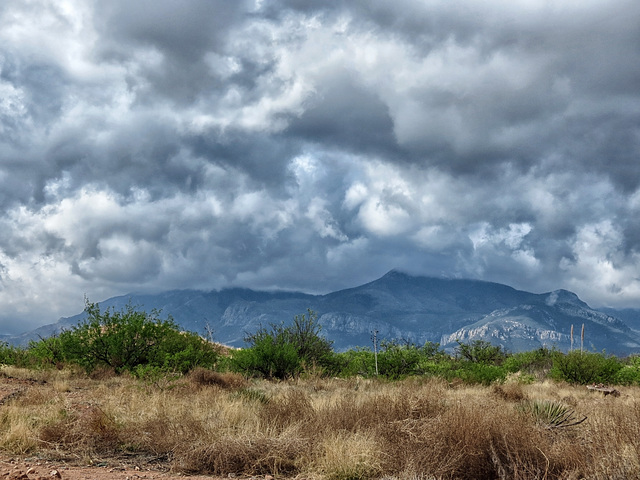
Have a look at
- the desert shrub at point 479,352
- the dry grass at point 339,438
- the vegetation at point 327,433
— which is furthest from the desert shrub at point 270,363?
the desert shrub at point 479,352

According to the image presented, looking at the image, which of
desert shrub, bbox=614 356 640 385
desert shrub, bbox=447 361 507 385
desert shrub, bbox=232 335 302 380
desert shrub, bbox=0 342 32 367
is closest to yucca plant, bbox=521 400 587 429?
desert shrub, bbox=447 361 507 385

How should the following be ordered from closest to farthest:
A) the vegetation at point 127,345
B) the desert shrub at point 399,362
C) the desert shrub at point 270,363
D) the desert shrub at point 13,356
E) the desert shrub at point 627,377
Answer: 1. the vegetation at point 127,345
2. the desert shrub at point 270,363
3. the desert shrub at point 399,362
4. the desert shrub at point 627,377
5. the desert shrub at point 13,356

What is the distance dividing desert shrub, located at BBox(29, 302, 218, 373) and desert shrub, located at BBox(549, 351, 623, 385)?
68.0ft

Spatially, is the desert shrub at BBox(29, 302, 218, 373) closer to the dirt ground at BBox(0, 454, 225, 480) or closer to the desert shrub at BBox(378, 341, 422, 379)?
the desert shrub at BBox(378, 341, 422, 379)

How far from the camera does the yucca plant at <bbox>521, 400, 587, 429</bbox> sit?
11211 mm

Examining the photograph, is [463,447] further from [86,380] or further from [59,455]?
[86,380]

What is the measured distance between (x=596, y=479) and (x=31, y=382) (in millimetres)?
22332

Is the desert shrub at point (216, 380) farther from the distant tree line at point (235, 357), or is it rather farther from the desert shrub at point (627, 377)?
the desert shrub at point (627, 377)

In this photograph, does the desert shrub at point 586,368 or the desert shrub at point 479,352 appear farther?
the desert shrub at point 479,352

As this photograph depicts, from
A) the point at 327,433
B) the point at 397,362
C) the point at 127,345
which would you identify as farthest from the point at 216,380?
the point at 327,433

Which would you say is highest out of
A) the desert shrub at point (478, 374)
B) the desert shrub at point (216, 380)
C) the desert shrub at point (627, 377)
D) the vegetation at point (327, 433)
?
the vegetation at point (327, 433)

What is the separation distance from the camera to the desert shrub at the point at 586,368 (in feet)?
98.3

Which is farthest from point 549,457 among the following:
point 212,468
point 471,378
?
point 471,378

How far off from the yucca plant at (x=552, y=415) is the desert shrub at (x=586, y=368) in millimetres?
20165
